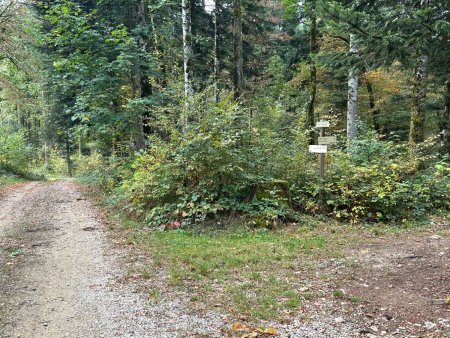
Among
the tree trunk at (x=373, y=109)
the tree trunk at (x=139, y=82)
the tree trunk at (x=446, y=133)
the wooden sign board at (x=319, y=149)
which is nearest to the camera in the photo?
the wooden sign board at (x=319, y=149)

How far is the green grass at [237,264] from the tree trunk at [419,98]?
5204 millimetres

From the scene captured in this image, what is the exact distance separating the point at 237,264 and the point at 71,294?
2454 millimetres

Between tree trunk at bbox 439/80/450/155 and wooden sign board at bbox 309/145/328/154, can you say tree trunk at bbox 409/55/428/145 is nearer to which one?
tree trunk at bbox 439/80/450/155

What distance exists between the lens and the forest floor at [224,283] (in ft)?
12.6

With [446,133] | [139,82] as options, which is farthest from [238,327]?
[446,133]

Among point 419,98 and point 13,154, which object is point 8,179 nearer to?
point 13,154

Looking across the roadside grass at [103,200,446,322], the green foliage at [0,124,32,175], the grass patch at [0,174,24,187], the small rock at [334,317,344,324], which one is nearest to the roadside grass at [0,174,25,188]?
the grass patch at [0,174,24,187]

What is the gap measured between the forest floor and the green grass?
18 millimetres

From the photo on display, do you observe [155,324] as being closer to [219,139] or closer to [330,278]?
[330,278]

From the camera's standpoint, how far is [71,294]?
4.66 meters

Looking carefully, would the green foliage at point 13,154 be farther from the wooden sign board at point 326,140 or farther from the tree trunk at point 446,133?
the tree trunk at point 446,133

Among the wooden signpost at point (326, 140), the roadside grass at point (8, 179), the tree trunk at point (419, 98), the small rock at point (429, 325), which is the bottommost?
the small rock at point (429, 325)

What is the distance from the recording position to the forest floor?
384 centimetres

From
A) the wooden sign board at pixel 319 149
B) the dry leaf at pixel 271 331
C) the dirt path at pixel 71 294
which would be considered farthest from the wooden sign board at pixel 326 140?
the dry leaf at pixel 271 331
